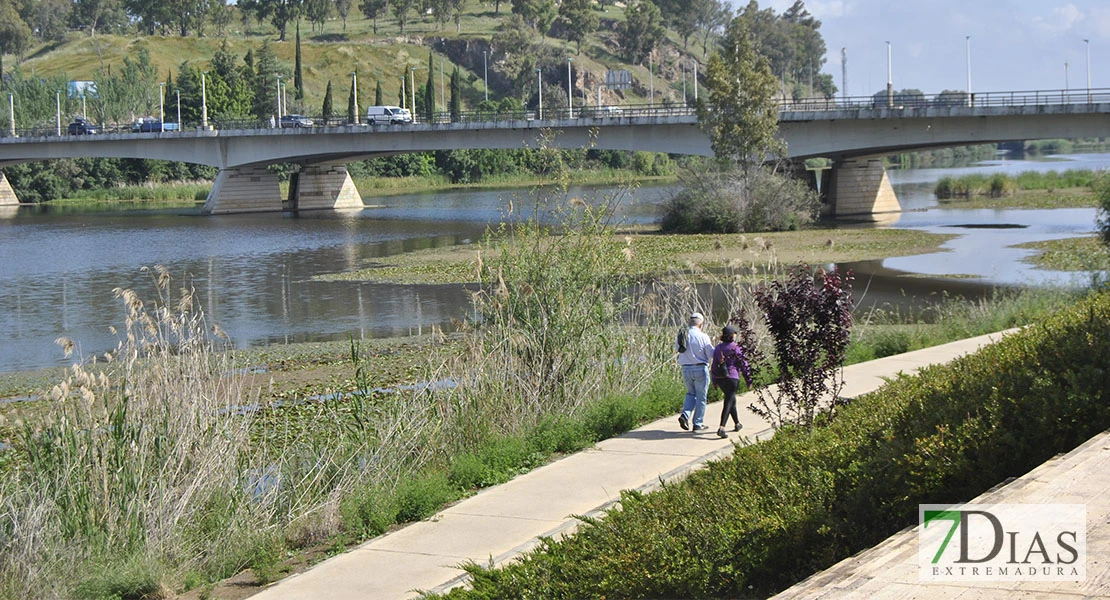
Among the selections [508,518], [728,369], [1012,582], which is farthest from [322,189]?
[1012,582]

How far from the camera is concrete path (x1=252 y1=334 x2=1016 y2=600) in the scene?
27.9ft

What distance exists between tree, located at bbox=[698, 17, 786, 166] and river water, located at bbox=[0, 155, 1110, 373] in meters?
7.12

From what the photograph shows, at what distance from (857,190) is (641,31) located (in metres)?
128

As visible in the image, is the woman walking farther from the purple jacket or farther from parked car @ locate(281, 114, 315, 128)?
parked car @ locate(281, 114, 315, 128)

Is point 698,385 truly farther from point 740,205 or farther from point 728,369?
point 740,205

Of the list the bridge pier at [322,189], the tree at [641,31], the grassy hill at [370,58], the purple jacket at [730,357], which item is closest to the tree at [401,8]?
the grassy hill at [370,58]

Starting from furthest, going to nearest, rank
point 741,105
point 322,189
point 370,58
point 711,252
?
1. point 370,58
2. point 322,189
3. point 741,105
4. point 711,252

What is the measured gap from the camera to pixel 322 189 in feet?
265

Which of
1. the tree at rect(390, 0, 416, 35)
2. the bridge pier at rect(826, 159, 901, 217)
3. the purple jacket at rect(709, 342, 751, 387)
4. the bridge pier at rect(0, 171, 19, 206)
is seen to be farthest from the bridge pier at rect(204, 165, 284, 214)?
the tree at rect(390, 0, 416, 35)

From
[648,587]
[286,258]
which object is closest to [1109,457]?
[648,587]

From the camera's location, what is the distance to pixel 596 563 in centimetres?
670

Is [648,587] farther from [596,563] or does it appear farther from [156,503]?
[156,503]

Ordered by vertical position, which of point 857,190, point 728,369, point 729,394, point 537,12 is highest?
point 537,12

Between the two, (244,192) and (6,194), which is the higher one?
(6,194)
